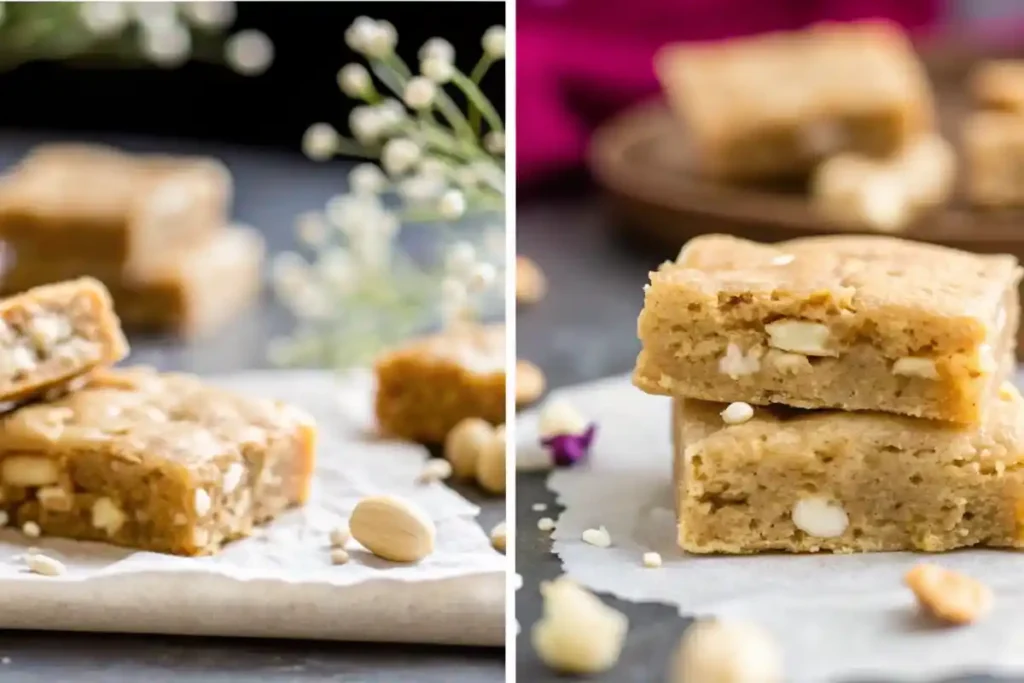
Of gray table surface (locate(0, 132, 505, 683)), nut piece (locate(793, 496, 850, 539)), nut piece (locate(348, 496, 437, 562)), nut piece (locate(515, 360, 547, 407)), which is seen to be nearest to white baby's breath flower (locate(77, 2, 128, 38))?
nut piece (locate(515, 360, 547, 407))

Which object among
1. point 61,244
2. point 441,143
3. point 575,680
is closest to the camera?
point 575,680

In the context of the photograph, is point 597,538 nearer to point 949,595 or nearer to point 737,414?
point 737,414

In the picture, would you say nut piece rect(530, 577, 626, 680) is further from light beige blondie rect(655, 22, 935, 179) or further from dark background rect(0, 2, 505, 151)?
dark background rect(0, 2, 505, 151)

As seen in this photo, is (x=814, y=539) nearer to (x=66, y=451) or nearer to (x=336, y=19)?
(x=66, y=451)

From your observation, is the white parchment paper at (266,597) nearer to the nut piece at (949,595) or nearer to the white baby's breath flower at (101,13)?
the nut piece at (949,595)

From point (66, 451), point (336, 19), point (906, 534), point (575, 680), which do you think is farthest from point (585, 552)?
point (336, 19)

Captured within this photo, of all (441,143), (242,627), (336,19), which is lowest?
(242,627)
